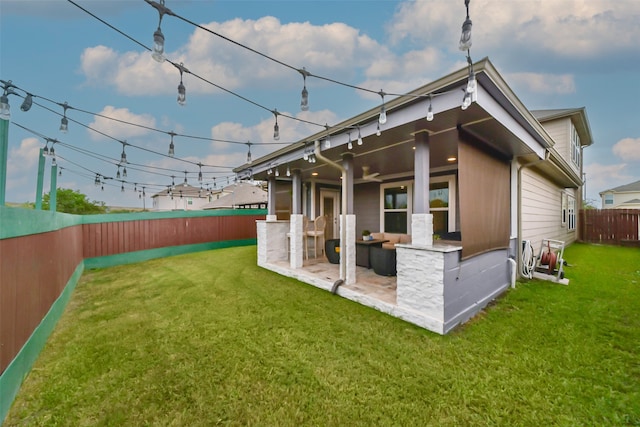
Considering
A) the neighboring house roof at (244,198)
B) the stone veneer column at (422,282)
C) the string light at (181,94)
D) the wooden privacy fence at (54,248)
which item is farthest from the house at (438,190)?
the neighboring house roof at (244,198)

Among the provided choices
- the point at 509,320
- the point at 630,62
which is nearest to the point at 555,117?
the point at 630,62

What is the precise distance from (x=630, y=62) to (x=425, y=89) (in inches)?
514

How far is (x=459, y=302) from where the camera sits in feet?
10.4

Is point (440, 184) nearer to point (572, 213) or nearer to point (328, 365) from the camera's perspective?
point (328, 365)

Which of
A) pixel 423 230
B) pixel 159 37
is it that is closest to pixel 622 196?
pixel 423 230

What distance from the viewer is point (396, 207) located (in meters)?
6.81

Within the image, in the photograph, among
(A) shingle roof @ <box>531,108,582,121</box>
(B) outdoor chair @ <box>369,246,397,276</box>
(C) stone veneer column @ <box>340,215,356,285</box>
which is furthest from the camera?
→ (A) shingle roof @ <box>531,108,582,121</box>

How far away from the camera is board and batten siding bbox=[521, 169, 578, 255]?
5.46m

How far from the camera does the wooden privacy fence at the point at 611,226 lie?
987 cm

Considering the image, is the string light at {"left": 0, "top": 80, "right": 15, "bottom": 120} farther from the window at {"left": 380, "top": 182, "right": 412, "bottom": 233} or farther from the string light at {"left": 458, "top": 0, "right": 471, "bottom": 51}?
the window at {"left": 380, "top": 182, "right": 412, "bottom": 233}

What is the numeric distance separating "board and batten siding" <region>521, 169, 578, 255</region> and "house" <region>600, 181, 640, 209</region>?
2370cm

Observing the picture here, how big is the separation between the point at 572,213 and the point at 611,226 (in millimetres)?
1498

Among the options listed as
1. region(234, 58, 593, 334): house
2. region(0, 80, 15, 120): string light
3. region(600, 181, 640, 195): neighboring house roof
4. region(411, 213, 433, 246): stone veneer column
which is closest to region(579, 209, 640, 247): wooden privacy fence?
region(234, 58, 593, 334): house

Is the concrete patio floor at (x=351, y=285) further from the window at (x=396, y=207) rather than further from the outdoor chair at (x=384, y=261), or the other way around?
the window at (x=396, y=207)
